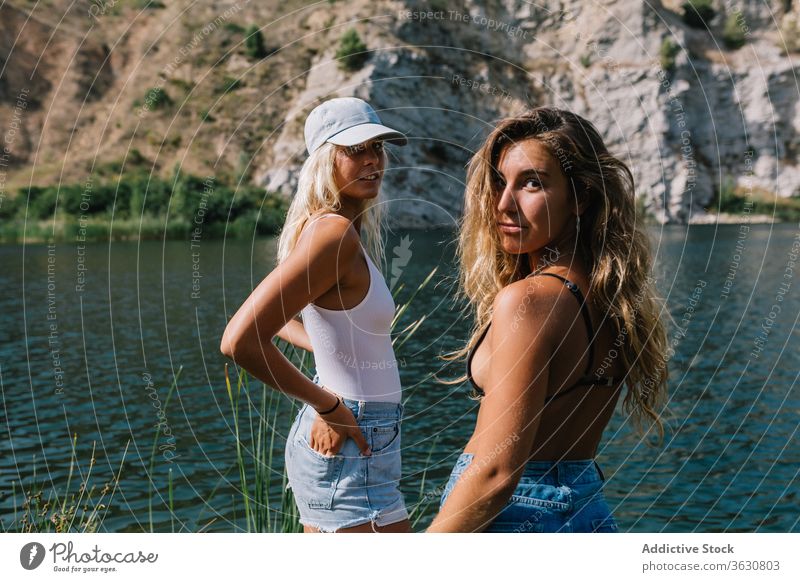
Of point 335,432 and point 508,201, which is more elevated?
point 508,201

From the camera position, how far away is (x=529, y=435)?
7.06 feet

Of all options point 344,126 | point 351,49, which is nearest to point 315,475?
point 344,126

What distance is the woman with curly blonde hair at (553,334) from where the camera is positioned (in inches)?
83.7

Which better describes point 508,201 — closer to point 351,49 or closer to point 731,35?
point 351,49

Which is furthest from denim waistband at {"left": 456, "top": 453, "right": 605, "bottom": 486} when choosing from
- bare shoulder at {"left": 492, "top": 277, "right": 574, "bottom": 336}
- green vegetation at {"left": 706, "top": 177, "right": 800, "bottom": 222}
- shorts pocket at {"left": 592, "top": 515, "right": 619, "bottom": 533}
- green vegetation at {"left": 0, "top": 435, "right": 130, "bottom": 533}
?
green vegetation at {"left": 706, "top": 177, "right": 800, "bottom": 222}

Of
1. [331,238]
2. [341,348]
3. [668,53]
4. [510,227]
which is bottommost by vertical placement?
[341,348]

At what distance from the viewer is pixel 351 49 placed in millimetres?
64062

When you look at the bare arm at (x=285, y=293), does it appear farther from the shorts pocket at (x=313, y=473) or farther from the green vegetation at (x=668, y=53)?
the green vegetation at (x=668, y=53)

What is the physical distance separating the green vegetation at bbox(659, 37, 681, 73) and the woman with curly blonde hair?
259ft

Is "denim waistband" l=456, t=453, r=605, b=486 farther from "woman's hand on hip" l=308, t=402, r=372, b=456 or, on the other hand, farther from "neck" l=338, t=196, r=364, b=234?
"neck" l=338, t=196, r=364, b=234

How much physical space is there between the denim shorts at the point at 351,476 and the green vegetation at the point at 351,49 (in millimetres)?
60629

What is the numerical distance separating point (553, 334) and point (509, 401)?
0.21 metres

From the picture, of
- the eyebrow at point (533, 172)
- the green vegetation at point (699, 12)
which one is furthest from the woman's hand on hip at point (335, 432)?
the green vegetation at point (699, 12)

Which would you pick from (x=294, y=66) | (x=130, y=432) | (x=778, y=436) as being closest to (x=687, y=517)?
(x=778, y=436)
